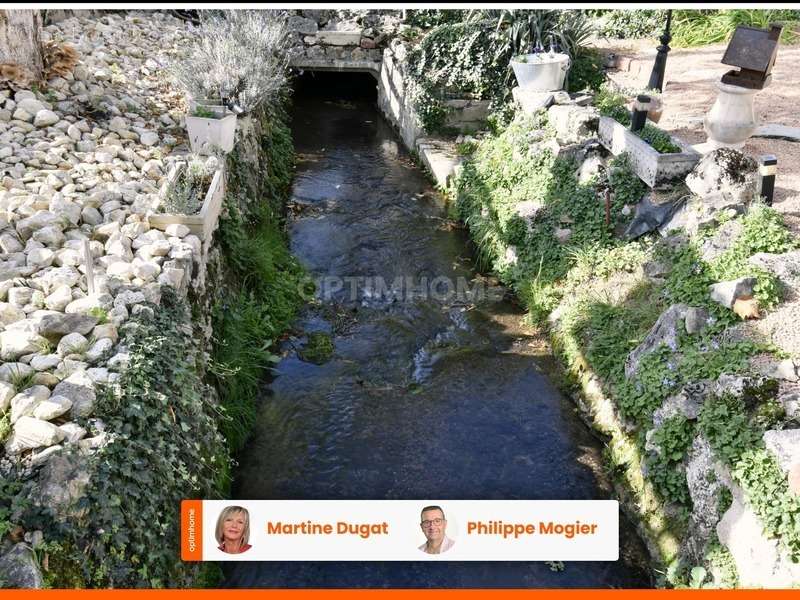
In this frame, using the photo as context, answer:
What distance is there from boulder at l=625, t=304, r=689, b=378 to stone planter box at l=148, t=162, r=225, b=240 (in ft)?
12.3

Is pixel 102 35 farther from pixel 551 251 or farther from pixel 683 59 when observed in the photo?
pixel 683 59

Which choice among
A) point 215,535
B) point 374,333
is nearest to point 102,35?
point 374,333

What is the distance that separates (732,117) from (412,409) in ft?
13.6

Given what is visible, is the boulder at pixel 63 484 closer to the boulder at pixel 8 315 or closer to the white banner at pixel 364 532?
the white banner at pixel 364 532

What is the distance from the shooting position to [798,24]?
38.8 ft

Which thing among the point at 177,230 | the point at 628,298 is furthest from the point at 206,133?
the point at 628,298

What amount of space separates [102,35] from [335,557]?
8789 mm

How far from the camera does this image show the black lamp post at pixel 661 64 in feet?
29.3

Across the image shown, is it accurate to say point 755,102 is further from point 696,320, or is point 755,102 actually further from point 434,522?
point 434,522

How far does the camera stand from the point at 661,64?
9.07 metres

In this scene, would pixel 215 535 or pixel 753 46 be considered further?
pixel 753 46

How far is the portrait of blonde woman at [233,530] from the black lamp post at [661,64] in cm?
783

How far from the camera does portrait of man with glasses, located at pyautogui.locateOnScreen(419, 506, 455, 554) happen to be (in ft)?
13.7

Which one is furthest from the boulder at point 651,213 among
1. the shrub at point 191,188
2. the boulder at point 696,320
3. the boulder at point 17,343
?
the boulder at point 17,343
